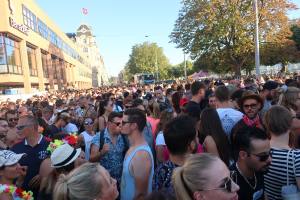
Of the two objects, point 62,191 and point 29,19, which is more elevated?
point 29,19

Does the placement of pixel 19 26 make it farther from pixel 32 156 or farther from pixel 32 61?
pixel 32 156

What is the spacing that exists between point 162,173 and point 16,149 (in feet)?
8.45

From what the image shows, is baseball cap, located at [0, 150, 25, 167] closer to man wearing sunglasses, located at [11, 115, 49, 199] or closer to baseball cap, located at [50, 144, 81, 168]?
man wearing sunglasses, located at [11, 115, 49, 199]

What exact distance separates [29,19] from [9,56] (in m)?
10.3

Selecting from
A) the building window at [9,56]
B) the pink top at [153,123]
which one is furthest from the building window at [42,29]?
the pink top at [153,123]

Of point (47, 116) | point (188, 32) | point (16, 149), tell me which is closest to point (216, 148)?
point (16, 149)

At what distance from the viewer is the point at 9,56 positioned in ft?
116

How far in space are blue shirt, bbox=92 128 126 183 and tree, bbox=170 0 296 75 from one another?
30.2 meters

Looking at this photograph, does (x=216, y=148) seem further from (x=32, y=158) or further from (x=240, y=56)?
(x=240, y=56)

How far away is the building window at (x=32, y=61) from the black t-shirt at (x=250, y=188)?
1645 inches

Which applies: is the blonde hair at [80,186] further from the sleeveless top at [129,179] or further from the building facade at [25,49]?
the building facade at [25,49]

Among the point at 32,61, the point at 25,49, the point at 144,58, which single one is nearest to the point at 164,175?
the point at 25,49

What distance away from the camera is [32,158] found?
4891mm

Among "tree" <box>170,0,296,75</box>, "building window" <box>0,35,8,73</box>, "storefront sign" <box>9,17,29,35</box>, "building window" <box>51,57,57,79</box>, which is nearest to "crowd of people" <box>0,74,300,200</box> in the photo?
"tree" <box>170,0,296,75</box>
